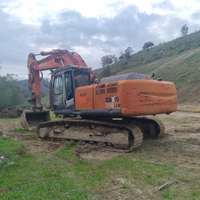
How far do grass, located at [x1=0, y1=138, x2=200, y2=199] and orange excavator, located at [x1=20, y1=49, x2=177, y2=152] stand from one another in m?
1.01

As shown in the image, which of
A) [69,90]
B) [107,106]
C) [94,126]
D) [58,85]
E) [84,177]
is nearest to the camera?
[84,177]

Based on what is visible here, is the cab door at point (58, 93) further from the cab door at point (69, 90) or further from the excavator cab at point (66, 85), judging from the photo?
the cab door at point (69, 90)

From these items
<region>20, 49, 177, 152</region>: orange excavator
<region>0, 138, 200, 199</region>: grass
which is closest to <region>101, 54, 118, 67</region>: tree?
<region>20, 49, 177, 152</region>: orange excavator

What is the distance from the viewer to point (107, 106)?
18.6ft

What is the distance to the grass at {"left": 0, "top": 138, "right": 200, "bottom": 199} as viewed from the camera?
3.36 meters

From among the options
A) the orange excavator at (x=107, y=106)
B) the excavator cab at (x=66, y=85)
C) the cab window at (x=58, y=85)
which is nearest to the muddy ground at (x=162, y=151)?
the orange excavator at (x=107, y=106)

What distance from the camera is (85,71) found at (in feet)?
23.9

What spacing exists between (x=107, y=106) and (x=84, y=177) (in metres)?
2.21

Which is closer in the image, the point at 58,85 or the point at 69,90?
the point at 69,90

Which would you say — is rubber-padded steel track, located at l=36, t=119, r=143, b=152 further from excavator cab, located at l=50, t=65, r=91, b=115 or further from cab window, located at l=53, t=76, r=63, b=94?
cab window, located at l=53, t=76, r=63, b=94

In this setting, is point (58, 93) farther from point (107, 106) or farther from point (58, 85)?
point (107, 106)

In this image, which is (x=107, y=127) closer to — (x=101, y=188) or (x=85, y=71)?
(x=85, y=71)

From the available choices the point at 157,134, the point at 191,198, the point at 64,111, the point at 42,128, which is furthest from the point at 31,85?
the point at 191,198

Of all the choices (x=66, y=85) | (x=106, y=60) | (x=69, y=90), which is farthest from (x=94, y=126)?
(x=106, y=60)
